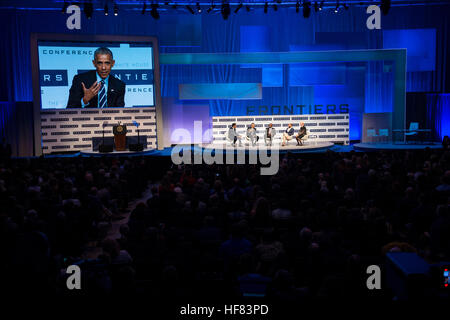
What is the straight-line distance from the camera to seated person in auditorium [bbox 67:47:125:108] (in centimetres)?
1458

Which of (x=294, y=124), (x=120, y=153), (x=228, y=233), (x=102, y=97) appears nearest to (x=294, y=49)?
(x=294, y=124)

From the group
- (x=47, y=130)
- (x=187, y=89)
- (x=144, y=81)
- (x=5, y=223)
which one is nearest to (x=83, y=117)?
(x=47, y=130)

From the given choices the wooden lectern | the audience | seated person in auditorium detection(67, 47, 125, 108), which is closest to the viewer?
the audience

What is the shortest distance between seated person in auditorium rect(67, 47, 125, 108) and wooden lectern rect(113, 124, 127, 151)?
1.47 metres

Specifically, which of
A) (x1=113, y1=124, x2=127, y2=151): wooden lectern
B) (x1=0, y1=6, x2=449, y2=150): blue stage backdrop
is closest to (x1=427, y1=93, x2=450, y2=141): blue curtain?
(x1=0, y1=6, x2=449, y2=150): blue stage backdrop

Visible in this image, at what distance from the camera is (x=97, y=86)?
14.7 meters

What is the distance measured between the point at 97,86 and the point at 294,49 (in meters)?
8.39

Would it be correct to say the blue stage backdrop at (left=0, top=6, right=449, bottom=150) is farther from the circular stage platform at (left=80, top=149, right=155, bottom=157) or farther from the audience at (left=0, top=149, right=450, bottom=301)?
the audience at (left=0, top=149, right=450, bottom=301)

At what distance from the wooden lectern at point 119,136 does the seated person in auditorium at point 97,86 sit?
147 centimetres

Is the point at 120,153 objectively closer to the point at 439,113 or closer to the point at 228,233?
the point at 228,233

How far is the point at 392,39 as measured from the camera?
17484mm

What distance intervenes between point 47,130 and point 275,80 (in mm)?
9508
